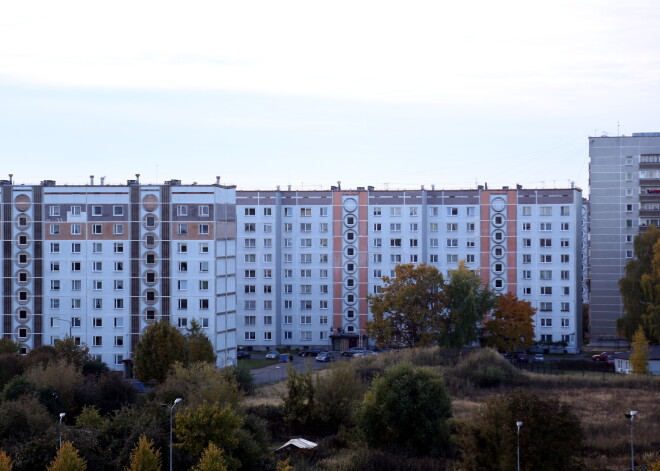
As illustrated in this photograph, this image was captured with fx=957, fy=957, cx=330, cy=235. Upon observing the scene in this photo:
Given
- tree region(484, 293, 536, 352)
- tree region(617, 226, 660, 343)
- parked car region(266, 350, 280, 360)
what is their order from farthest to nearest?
parked car region(266, 350, 280, 360) < tree region(484, 293, 536, 352) < tree region(617, 226, 660, 343)

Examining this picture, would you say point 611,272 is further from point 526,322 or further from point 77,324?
point 77,324

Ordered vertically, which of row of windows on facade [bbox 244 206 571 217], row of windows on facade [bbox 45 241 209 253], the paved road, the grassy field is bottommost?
the paved road

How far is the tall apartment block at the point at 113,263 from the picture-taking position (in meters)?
63.4

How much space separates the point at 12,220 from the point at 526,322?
36.1 meters

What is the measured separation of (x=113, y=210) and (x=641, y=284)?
36.5m

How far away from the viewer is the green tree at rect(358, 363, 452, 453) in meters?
36.4

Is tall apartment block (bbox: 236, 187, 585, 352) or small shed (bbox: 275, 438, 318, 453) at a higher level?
tall apartment block (bbox: 236, 187, 585, 352)

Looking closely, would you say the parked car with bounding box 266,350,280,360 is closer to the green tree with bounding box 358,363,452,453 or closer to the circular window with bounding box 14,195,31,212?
the circular window with bounding box 14,195,31,212

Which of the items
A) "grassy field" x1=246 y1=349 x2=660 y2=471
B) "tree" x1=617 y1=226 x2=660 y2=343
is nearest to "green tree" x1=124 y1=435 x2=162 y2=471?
"grassy field" x1=246 y1=349 x2=660 y2=471

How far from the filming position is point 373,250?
76438 mm

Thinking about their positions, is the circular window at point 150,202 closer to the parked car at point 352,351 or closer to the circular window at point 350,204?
the circular window at point 350,204

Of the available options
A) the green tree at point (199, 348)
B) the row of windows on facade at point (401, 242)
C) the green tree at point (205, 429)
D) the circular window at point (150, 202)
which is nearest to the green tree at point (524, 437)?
the green tree at point (205, 429)

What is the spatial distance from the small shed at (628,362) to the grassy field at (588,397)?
5153 millimetres

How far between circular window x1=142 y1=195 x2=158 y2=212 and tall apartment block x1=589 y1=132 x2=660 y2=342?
35.5 metres
